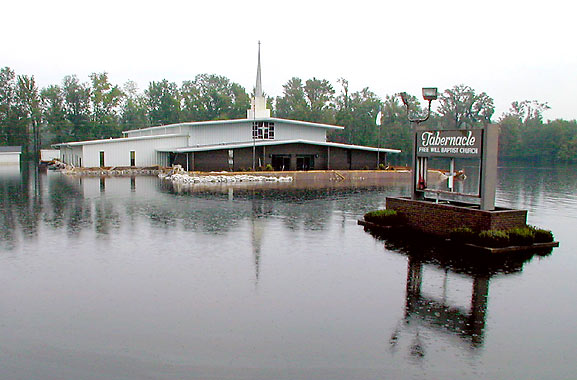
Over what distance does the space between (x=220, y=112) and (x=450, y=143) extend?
292ft

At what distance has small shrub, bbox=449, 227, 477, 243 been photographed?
53.3 feet

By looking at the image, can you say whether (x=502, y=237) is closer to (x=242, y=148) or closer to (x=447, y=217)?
(x=447, y=217)

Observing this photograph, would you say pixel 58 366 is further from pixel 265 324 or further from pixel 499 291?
pixel 499 291

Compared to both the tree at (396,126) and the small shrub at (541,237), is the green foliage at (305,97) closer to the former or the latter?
the tree at (396,126)

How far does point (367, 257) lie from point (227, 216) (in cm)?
900

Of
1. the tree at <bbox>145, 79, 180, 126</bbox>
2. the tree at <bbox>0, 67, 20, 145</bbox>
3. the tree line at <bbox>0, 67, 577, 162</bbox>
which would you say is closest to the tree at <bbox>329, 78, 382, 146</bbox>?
the tree line at <bbox>0, 67, 577, 162</bbox>

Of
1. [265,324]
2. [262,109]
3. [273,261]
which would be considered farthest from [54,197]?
[262,109]

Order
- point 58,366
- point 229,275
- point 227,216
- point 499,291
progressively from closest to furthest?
point 58,366 < point 499,291 < point 229,275 < point 227,216

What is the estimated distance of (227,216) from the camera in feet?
72.6

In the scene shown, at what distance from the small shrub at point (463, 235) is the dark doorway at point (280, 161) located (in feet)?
122

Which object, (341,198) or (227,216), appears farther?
(341,198)

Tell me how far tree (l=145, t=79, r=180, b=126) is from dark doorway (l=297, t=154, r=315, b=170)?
59.1 meters

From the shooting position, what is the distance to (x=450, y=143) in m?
18.3

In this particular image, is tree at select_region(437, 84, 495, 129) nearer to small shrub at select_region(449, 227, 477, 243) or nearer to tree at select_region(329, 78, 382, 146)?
tree at select_region(329, 78, 382, 146)
